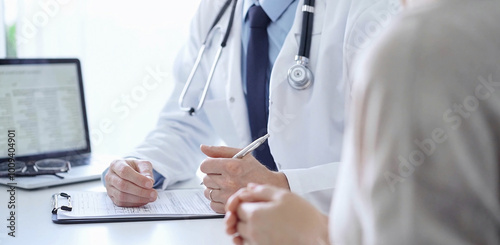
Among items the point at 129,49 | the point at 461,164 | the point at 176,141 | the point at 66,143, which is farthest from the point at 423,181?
the point at 129,49

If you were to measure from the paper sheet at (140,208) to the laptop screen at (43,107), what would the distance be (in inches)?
15.2

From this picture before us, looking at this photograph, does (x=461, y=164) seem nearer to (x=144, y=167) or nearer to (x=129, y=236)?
(x=129, y=236)

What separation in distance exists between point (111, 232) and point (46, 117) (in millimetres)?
713

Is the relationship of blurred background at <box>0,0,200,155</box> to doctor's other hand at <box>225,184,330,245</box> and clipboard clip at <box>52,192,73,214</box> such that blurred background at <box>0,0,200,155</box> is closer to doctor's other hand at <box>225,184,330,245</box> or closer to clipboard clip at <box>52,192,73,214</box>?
clipboard clip at <box>52,192,73,214</box>

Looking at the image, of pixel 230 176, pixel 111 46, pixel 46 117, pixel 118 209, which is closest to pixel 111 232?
pixel 118 209

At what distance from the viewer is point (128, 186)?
1213 mm

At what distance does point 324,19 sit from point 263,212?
2.66 ft

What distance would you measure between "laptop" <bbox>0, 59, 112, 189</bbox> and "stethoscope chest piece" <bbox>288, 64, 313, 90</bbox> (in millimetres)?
597

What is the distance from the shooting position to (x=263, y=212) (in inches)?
25.0

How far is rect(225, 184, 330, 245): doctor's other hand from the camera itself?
0.62 metres

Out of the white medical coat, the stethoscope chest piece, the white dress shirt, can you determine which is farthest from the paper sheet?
the white dress shirt

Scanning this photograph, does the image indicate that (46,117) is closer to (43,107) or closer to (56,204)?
(43,107)

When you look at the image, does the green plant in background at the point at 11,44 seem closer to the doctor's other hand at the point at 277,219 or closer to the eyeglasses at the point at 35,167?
the eyeglasses at the point at 35,167

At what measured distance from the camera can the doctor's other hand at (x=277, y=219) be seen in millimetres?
625
